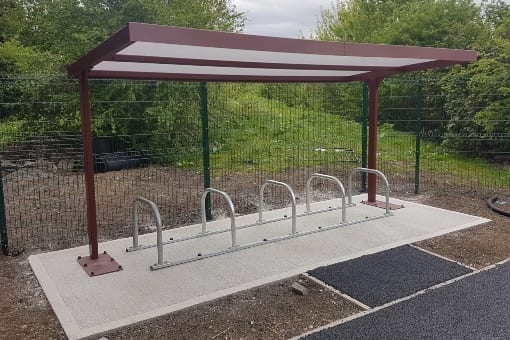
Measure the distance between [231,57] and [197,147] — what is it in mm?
4037

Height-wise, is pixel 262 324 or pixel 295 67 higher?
pixel 295 67

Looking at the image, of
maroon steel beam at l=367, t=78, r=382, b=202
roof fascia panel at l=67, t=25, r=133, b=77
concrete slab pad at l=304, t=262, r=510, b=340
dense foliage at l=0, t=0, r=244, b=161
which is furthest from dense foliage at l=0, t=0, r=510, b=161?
concrete slab pad at l=304, t=262, r=510, b=340

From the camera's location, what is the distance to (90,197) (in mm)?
4305

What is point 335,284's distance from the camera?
3865 millimetres

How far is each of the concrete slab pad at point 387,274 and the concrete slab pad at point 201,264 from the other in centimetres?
20

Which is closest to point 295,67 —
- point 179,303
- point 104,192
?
point 179,303

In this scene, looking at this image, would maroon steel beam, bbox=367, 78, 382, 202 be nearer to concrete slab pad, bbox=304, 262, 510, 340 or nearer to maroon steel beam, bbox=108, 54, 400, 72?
maroon steel beam, bbox=108, 54, 400, 72

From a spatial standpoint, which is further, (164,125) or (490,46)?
(490,46)

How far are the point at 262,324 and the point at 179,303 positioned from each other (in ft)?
2.35

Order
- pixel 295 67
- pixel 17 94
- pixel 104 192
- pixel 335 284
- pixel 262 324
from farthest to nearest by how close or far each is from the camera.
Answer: pixel 17 94 < pixel 104 192 < pixel 295 67 < pixel 335 284 < pixel 262 324

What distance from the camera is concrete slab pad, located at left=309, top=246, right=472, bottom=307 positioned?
3.69m

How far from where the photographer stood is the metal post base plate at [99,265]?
419cm

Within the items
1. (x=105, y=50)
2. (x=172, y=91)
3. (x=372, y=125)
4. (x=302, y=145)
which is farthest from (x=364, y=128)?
(x=105, y=50)

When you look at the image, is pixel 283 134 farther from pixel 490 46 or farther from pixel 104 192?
pixel 490 46
